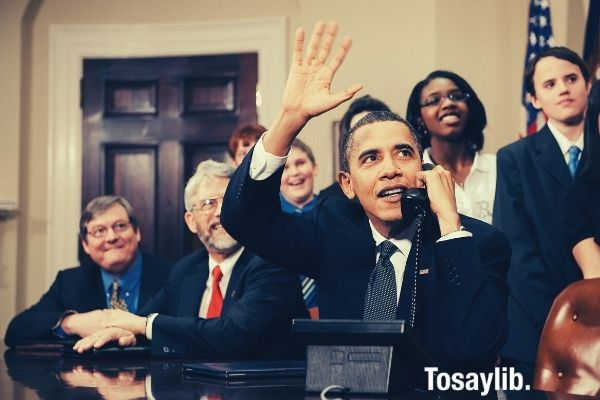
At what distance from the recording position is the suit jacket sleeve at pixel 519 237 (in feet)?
10.8

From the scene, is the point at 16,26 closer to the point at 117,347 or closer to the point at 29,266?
the point at 29,266

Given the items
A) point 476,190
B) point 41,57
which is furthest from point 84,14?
point 476,190

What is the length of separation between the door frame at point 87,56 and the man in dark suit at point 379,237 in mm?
3728

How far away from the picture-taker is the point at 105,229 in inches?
155

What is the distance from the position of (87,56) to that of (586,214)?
4030 mm

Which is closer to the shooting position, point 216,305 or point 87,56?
point 216,305

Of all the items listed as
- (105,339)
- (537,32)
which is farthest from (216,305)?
(537,32)

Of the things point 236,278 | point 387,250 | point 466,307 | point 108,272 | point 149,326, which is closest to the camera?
point 466,307

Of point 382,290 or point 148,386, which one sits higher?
point 382,290

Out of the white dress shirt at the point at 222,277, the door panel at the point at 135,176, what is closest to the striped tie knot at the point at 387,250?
the white dress shirt at the point at 222,277

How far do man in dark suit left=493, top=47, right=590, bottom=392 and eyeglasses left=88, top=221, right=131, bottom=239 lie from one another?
4.89 ft

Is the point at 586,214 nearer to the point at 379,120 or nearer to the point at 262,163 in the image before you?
the point at 379,120

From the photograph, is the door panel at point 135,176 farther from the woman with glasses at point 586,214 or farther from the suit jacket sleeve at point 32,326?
the woman with glasses at point 586,214

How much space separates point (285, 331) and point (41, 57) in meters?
4.10
